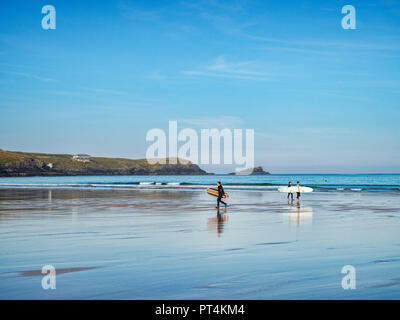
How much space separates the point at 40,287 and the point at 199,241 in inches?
258

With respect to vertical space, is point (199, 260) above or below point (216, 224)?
above

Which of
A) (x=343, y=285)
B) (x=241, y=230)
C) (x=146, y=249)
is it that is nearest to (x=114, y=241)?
(x=146, y=249)

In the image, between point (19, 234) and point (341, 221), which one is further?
point (341, 221)

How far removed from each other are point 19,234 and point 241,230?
8.33 m

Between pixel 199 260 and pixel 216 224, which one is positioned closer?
pixel 199 260

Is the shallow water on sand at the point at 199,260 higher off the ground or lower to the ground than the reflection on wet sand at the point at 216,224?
higher

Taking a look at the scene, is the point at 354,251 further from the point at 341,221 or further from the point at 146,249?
the point at 341,221

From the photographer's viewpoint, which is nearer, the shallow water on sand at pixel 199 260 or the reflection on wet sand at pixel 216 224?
the shallow water on sand at pixel 199 260

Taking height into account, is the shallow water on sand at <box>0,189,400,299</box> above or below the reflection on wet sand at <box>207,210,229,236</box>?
above

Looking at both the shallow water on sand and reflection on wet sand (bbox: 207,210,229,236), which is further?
reflection on wet sand (bbox: 207,210,229,236)
